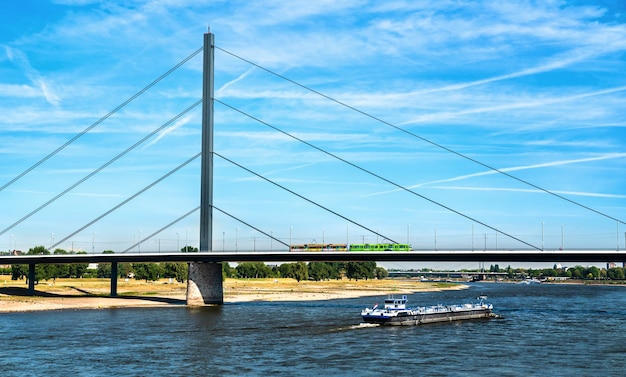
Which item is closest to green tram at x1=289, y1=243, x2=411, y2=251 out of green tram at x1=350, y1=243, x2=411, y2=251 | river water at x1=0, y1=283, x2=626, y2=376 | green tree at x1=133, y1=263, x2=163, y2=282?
green tram at x1=350, y1=243, x2=411, y2=251

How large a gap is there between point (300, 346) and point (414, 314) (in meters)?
25.5

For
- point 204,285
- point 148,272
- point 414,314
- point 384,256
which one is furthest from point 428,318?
point 148,272

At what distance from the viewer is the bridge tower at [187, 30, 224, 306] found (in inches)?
3800

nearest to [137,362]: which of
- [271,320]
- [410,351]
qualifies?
[410,351]

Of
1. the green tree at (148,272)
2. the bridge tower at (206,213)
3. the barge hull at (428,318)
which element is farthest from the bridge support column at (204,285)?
the green tree at (148,272)

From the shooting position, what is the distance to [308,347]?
5466 centimetres

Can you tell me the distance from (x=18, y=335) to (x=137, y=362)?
2109cm

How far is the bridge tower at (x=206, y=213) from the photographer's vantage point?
9653 cm

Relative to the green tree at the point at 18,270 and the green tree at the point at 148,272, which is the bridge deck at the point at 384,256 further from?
the green tree at the point at 148,272

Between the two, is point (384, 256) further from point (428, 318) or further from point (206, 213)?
point (206, 213)

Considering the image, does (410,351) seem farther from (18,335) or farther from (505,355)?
(18,335)

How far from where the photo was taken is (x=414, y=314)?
77.4m

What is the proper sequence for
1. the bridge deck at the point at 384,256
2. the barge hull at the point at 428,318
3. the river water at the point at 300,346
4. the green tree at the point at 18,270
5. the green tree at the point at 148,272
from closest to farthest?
the river water at the point at 300,346, the barge hull at the point at 428,318, the bridge deck at the point at 384,256, the green tree at the point at 18,270, the green tree at the point at 148,272

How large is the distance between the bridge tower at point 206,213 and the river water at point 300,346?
15817 millimetres
